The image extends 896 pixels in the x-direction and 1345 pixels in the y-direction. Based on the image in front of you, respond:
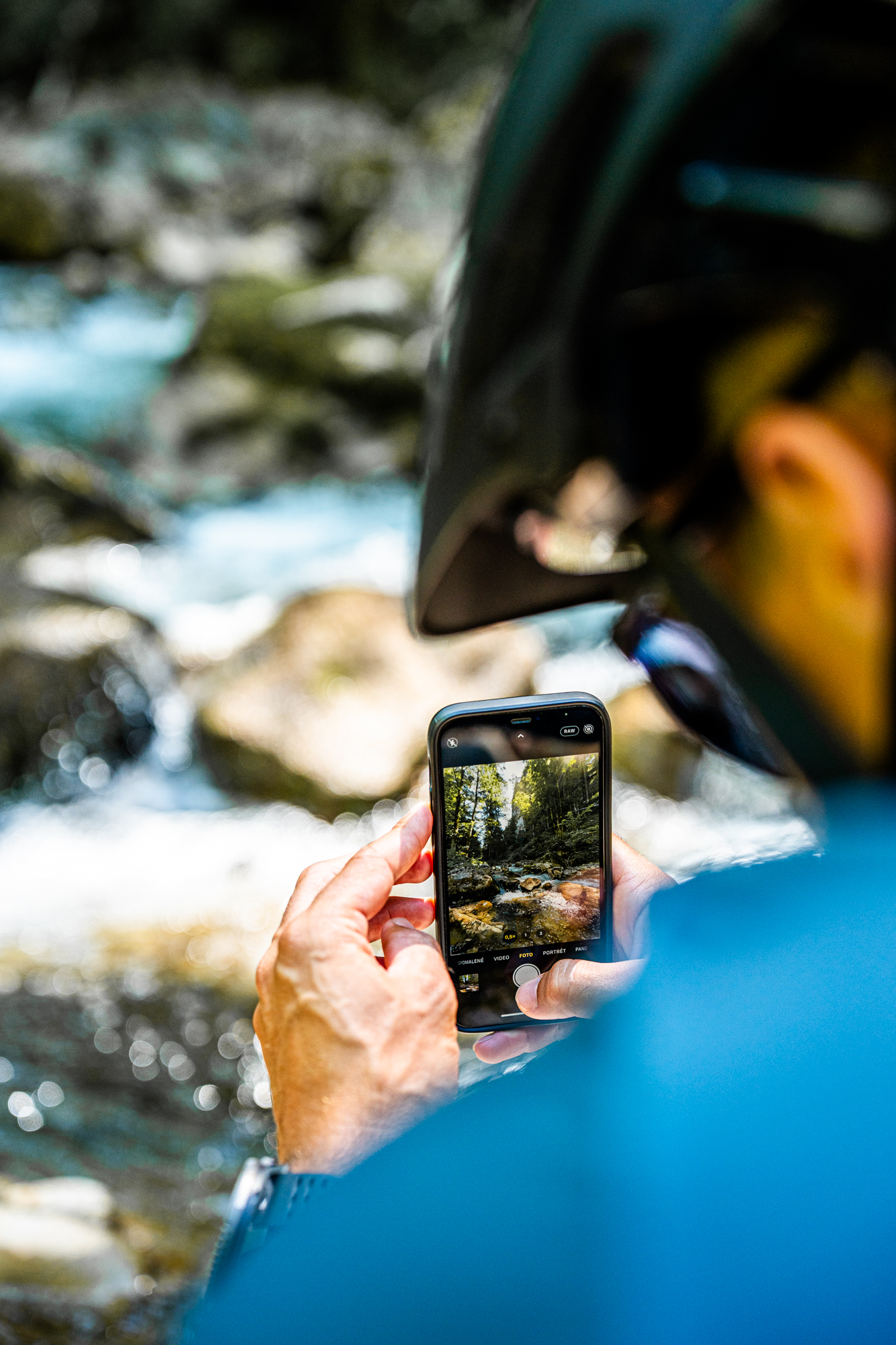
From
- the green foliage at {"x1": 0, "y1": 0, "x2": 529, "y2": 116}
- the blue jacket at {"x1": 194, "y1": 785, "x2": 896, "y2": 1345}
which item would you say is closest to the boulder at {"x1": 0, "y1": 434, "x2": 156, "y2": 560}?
the blue jacket at {"x1": 194, "y1": 785, "x2": 896, "y2": 1345}

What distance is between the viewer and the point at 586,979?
69 cm

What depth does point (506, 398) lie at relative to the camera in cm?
102

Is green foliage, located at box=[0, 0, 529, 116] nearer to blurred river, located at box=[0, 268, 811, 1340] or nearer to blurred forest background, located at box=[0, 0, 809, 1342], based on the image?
blurred forest background, located at box=[0, 0, 809, 1342]

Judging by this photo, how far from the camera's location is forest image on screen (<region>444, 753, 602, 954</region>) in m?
0.71

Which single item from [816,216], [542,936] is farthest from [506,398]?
[542,936]

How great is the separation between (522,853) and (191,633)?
4422 mm

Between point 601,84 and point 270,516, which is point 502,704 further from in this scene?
point 270,516

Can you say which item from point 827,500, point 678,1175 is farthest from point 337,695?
point 678,1175

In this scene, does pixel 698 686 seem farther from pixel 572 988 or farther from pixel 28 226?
pixel 28 226

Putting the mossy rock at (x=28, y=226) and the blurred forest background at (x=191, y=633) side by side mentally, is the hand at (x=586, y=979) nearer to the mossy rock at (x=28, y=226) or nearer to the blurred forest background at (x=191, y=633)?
the blurred forest background at (x=191, y=633)

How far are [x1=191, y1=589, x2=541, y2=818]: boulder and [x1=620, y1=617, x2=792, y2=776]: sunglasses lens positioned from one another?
9.30 ft

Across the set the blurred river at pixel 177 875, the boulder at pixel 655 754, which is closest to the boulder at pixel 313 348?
the blurred river at pixel 177 875

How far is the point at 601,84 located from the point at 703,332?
28cm

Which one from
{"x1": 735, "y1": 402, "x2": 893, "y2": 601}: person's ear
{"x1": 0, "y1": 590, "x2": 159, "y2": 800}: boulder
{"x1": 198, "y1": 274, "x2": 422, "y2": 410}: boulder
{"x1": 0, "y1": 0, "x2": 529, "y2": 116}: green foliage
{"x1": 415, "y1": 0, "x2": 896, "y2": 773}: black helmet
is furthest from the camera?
{"x1": 0, "y1": 0, "x2": 529, "y2": 116}: green foliage
